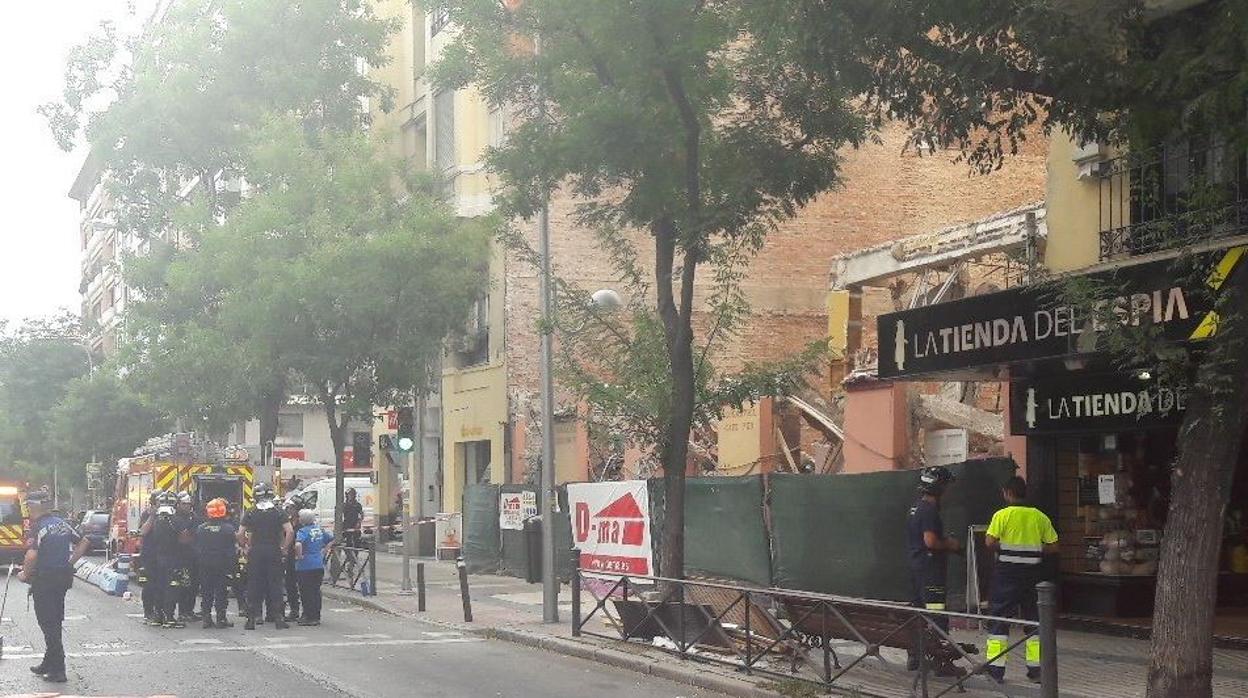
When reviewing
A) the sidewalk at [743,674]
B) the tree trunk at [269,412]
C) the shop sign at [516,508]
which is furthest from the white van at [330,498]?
the sidewalk at [743,674]

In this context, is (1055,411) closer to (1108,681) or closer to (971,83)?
(1108,681)

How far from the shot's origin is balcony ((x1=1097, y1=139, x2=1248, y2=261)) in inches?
535

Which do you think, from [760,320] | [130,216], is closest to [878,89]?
[760,320]

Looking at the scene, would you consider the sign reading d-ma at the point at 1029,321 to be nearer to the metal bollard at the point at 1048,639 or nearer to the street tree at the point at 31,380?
the metal bollard at the point at 1048,639

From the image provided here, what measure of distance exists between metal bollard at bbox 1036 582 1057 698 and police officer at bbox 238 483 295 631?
38.7 ft

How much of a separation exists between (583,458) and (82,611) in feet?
38.3

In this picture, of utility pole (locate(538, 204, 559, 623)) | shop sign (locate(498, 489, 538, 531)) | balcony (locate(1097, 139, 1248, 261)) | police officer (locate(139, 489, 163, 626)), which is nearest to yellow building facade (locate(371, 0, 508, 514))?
shop sign (locate(498, 489, 538, 531))

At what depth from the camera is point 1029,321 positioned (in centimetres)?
1512

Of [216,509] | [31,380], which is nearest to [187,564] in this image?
[216,509]

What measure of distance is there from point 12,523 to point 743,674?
2457 centimetres

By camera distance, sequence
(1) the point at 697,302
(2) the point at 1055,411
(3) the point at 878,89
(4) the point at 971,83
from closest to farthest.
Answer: (4) the point at 971,83, (3) the point at 878,89, (2) the point at 1055,411, (1) the point at 697,302

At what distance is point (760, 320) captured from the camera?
109 ft

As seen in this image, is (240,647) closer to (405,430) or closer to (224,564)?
(224,564)

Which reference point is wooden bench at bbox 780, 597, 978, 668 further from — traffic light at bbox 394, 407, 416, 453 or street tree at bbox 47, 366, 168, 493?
street tree at bbox 47, 366, 168, 493
